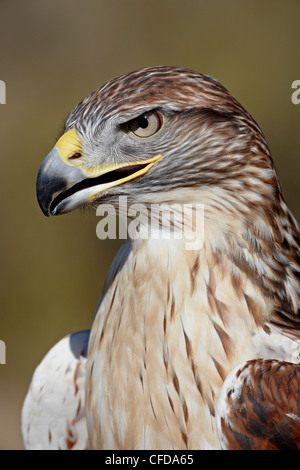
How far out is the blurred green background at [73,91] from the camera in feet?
17.2

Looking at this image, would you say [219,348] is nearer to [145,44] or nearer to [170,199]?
[170,199]

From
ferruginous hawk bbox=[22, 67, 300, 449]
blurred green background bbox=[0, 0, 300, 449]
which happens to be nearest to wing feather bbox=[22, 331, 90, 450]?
ferruginous hawk bbox=[22, 67, 300, 449]

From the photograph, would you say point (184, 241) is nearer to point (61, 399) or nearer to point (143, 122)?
point (143, 122)

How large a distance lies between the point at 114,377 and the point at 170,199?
0.52 m

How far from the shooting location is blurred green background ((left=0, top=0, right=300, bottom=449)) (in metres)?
5.25

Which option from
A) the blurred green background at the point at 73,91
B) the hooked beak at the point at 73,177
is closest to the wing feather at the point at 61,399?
the hooked beak at the point at 73,177

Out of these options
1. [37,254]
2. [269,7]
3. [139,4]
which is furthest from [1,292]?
[269,7]

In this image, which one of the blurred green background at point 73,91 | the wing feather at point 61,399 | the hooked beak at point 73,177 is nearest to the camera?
the hooked beak at point 73,177

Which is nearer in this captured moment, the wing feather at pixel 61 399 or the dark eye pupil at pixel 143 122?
the dark eye pupil at pixel 143 122

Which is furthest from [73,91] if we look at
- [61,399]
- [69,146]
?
[69,146]

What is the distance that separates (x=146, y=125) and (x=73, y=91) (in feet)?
15.1

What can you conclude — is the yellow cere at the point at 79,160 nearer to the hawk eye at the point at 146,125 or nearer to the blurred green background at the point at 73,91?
the hawk eye at the point at 146,125

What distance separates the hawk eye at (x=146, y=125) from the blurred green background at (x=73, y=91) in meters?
3.42

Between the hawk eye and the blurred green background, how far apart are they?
3.42 m
